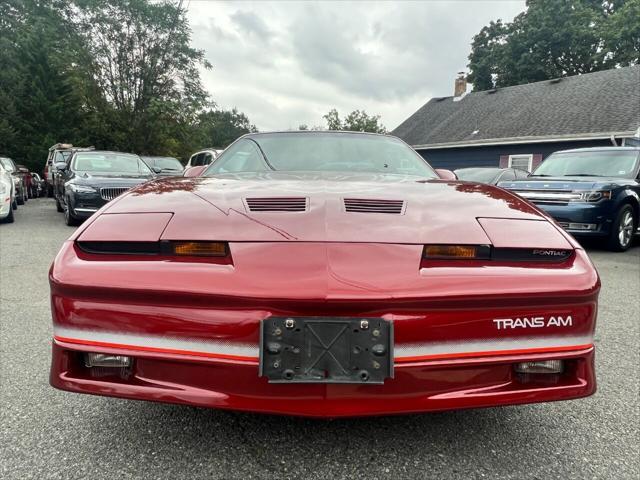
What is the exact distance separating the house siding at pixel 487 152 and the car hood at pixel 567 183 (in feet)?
35.0

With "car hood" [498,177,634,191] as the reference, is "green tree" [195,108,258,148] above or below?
above

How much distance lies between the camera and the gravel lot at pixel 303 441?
5.14 ft

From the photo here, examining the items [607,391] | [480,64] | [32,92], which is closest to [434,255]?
[607,391]

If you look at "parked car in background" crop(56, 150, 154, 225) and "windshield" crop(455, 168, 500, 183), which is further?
"windshield" crop(455, 168, 500, 183)

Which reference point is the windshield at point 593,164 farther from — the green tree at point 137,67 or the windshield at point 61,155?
the green tree at point 137,67

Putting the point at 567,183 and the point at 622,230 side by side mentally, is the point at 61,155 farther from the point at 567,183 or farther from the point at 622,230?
the point at 622,230

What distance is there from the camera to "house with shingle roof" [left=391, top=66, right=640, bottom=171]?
16.1m

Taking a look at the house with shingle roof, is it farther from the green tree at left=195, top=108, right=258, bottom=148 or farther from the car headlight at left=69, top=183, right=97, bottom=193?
the green tree at left=195, top=108, right=258, bottom=148

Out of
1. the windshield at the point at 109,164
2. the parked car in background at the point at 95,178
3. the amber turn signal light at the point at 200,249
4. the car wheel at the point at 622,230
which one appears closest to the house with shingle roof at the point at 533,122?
the car wheel at the point at 622,230

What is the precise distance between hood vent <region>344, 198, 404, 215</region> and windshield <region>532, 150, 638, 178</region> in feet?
22.9

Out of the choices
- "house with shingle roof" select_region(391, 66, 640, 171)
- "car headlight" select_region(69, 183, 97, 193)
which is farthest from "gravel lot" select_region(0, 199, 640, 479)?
"house with shingle roof" select_region(391, 66, 640, 171)

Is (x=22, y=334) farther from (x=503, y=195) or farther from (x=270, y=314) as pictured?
(x=503, y=195)

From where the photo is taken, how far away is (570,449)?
1737mm

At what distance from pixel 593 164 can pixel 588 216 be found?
64.9 inches
